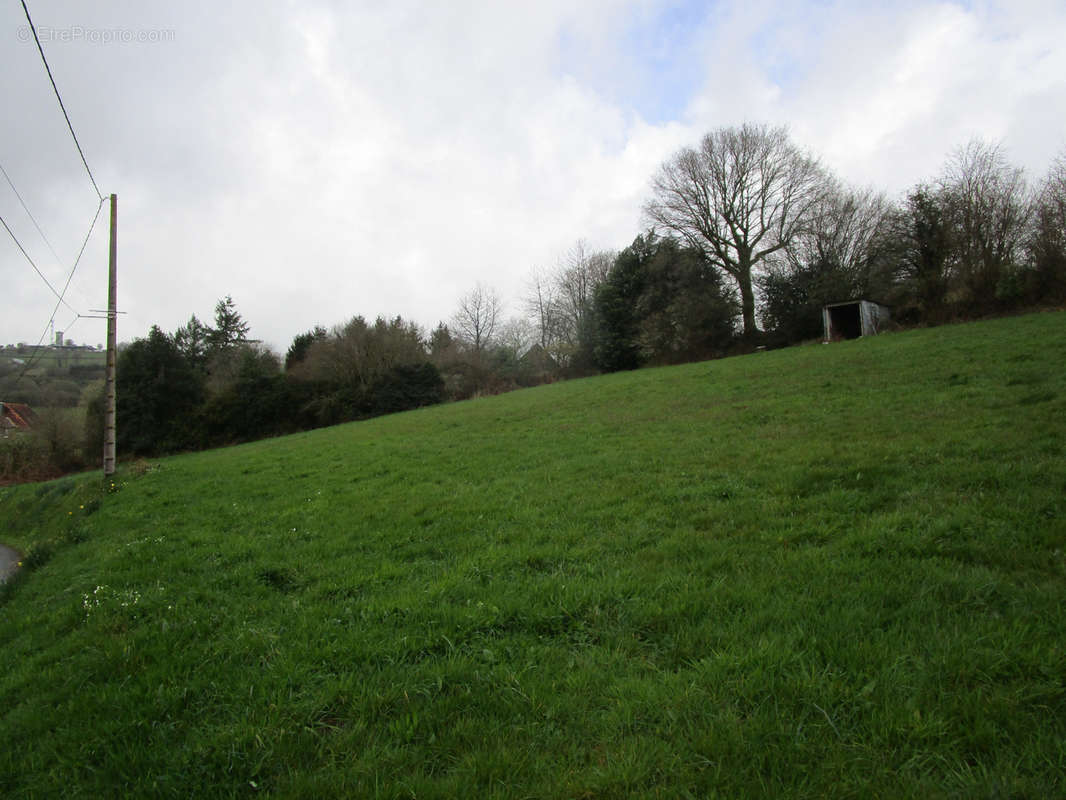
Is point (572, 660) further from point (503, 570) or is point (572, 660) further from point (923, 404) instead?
point (923, 404)

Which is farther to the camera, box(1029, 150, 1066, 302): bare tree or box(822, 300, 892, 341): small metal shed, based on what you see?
box(822, 300, 892, 341): small metal shed

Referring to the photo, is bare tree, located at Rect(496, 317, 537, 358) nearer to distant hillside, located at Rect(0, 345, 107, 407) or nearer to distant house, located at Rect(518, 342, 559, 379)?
distant house, located at Rect(518, 342, 559, 379)

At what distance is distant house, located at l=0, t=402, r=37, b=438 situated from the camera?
2807 cm

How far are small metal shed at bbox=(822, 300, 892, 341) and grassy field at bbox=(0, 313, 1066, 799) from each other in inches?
759

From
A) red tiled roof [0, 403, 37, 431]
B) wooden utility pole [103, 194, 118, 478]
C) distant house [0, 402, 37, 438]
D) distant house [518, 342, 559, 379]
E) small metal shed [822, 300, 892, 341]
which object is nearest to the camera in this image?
wooden utility pole [103, 194, 118, 478]

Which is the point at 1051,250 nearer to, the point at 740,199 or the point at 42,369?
the point at 740,199

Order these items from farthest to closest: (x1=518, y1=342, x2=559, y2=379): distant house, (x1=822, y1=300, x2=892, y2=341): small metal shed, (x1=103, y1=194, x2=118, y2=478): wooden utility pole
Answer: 1. (x1=518, y1=342, x2=559, y2=379): distant house
2. (x1=822, y1=300, x2=892, y2=341): small metal shed
3. (x1=103, y1=194, x2=118, y2=478): wooden utility pole

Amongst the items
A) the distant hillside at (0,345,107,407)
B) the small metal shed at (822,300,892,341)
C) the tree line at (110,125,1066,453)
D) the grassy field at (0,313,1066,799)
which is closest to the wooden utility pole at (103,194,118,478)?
the distant hillside at (0,345,107,407)

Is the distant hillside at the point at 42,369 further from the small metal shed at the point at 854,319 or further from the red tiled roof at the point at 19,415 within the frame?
the small metal shed at the point at 854,319

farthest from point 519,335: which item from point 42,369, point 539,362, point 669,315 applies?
point 42,369

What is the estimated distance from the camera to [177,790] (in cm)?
237

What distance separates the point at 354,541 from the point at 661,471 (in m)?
4.29

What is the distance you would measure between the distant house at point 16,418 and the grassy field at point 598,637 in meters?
29.9

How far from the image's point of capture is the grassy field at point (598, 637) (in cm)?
220
